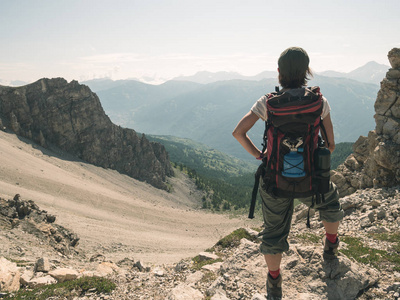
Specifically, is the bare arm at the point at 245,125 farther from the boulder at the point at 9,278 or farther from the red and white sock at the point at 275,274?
the boulder at the point at 9,278

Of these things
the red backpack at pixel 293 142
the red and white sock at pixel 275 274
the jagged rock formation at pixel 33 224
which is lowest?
the jagged rock formation at pixel 33 224

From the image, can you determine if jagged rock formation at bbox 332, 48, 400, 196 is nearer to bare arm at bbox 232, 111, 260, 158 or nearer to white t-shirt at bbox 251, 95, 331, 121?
white t-shirt at bbox 251, 95, 331, 121

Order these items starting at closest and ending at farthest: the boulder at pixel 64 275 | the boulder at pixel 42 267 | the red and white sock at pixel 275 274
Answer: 1. the red and white sock at pixel 275 274
2. the boulder at pixel 64 275
3. the boulder at pixel 42 267

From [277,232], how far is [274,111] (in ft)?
8.74

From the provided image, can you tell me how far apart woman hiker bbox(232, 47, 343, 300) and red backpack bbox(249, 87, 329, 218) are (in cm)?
27

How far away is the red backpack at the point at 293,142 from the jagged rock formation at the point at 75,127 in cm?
8944

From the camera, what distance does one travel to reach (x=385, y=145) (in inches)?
757

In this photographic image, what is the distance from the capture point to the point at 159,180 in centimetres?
10525

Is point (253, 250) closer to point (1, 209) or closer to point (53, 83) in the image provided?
point (1, 209)

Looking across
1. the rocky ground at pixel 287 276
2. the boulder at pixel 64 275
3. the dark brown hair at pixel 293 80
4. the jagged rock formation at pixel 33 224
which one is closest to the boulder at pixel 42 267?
the rocky ground at pixel 287 276

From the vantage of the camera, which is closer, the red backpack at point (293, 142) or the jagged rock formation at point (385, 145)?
the red backpack at point (293, 142)

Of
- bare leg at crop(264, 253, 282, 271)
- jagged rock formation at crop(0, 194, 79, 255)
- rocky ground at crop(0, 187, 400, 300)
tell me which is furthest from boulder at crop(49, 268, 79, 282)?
jagged rock formation at crop(0, 194, 79, 255)

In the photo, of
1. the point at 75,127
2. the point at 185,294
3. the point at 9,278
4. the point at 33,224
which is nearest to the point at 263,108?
the point at 185,294

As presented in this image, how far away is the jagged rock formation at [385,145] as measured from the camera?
1852 centimetres
